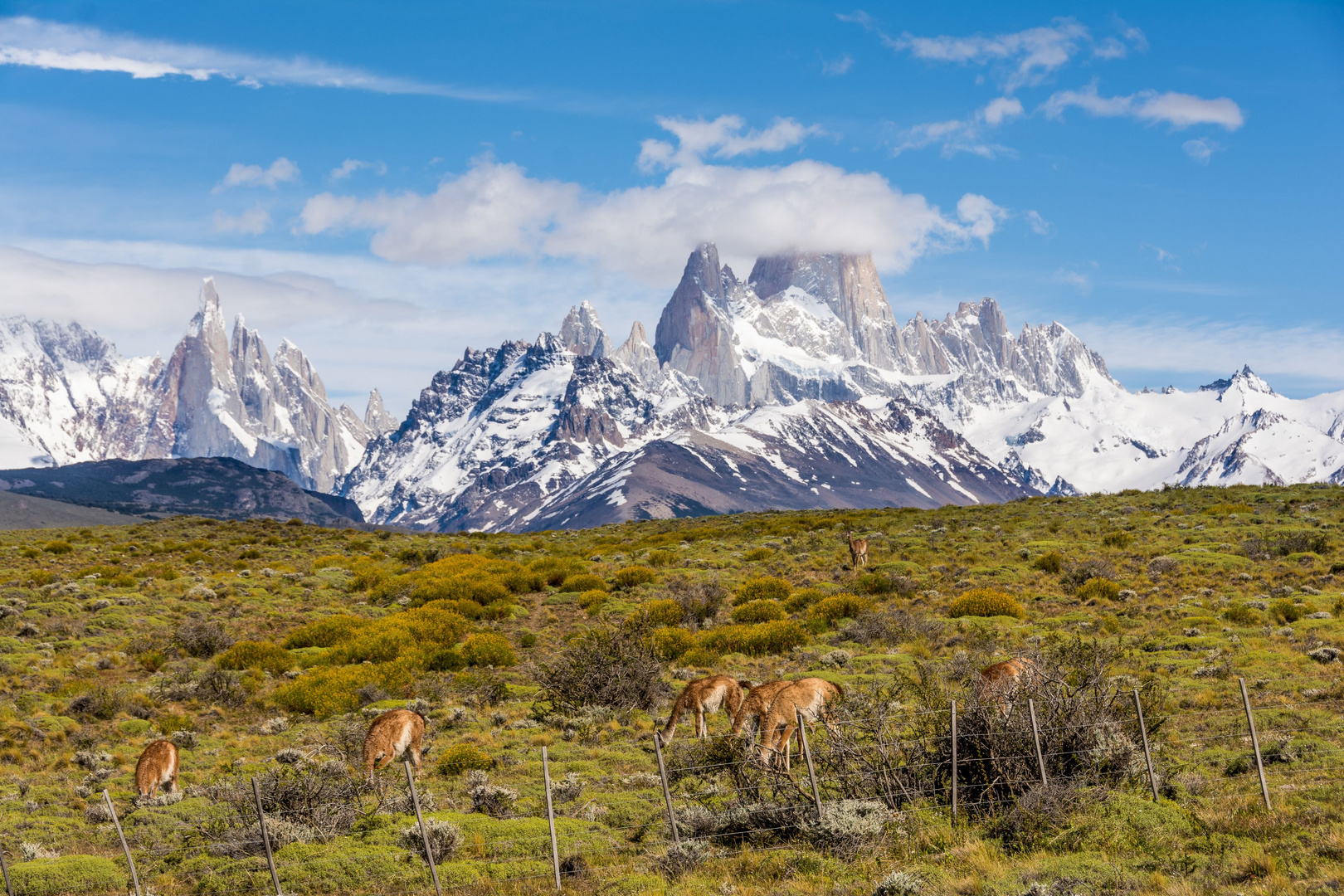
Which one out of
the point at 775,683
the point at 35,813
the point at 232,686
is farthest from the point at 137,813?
the point at 775,683

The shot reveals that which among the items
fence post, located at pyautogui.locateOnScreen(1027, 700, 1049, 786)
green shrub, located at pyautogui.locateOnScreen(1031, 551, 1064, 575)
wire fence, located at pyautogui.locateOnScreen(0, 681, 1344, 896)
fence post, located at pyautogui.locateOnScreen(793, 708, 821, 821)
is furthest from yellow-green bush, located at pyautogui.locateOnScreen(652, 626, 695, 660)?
green shrub, located at pyautogui.locateOnScreen(1031, 551, 1064, 575)

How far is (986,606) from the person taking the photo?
98.4 feet

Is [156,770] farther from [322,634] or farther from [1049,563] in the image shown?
[1049,563]

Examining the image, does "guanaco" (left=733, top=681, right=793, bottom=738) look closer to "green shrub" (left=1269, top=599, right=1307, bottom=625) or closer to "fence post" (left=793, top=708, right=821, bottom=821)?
"fence post" (left=793, top=708, right=821, bottom=821)

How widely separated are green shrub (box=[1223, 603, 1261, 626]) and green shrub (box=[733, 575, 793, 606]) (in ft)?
44.4

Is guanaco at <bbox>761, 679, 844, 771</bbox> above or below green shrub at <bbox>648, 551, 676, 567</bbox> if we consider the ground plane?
below

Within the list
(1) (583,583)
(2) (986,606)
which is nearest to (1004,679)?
(2) (986,606)

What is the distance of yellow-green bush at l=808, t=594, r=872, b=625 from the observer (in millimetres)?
31250

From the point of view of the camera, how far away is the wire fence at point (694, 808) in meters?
13.5

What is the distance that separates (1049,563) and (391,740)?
26.8m

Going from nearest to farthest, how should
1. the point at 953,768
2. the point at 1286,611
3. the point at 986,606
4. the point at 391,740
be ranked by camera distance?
1. the point at 953,768
2. the point at 391,740
3. the point at 1286,611
4. the point at 986,606

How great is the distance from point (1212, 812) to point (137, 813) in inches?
666

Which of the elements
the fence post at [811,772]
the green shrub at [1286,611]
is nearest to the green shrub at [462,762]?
the fence post at [811,772]

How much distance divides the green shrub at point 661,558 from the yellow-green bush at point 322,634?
15169mm
